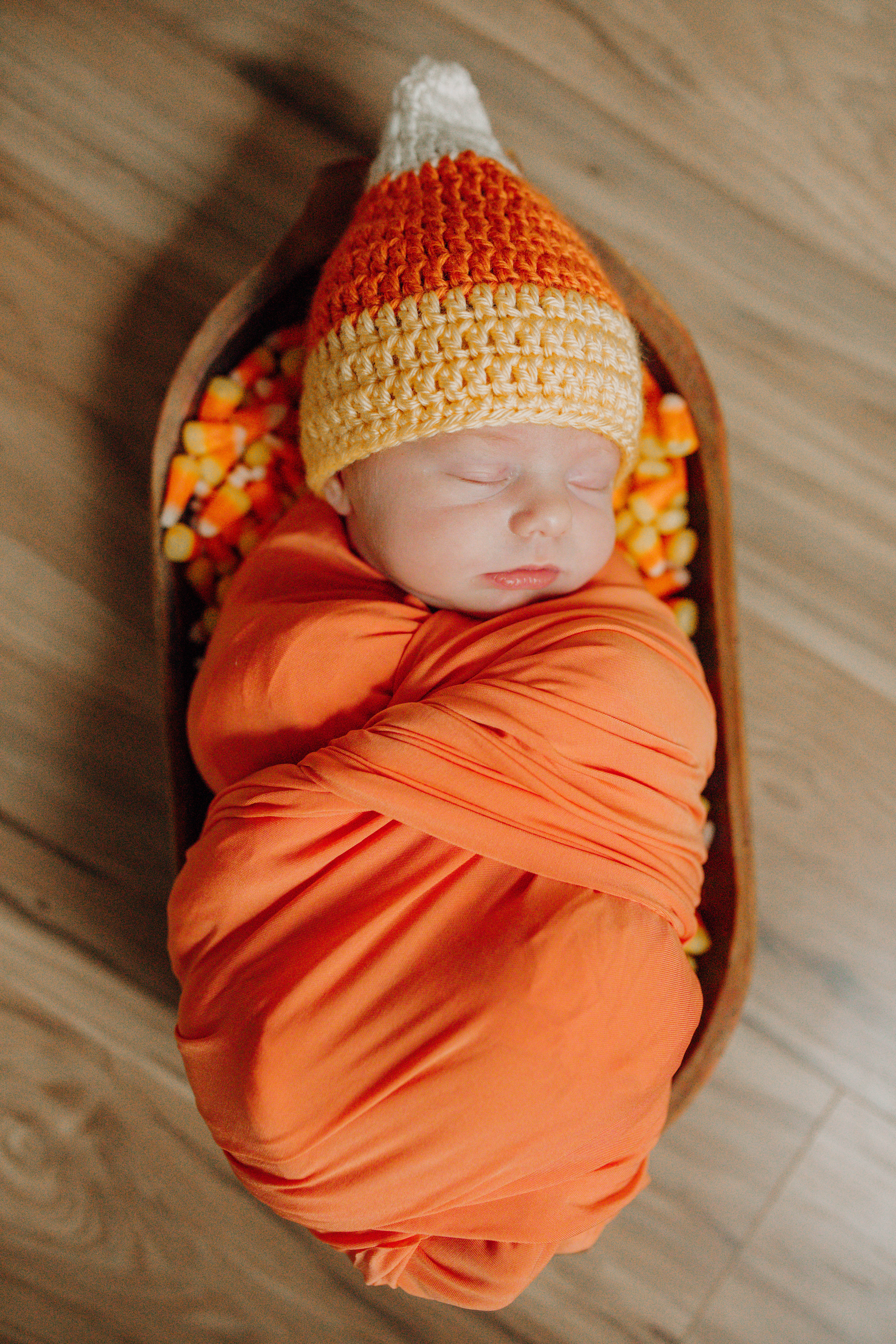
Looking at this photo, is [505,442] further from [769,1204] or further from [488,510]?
[769,1204]

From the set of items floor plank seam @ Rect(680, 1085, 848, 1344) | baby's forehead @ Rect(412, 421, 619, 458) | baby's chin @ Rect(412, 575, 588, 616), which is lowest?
floor plank seam @ Rect(680, 1085, 848, 1344)

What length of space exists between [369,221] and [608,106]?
0.69m

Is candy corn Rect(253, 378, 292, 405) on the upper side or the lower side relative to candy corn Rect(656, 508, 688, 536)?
lower

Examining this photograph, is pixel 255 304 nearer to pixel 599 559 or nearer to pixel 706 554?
pixel 599 559

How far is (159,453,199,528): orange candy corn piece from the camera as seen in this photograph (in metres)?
1.29

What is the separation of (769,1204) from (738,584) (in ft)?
3.36

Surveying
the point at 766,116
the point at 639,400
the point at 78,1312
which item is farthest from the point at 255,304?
the point at 78,1312

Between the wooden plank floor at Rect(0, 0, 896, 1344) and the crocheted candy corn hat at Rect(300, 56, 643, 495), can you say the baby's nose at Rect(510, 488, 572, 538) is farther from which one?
the wooden plank floor at Rect(0, 0, 896, 1344)

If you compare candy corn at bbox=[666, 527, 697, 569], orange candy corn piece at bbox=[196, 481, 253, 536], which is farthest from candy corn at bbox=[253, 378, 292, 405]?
candy corn at bbox=[666, 527, 697, 569]

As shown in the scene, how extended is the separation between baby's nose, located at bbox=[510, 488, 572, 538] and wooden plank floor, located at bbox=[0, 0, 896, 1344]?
0.58m

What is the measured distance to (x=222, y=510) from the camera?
1329 millimetres

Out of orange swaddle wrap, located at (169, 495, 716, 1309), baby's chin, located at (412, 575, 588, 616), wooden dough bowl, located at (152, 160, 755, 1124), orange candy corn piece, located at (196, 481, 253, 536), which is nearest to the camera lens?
orange swaddle wrap, located at (169, 495, 716, 1309)

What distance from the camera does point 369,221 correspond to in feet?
3.51

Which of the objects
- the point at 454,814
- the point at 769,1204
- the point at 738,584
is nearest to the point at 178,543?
the point at 454,814
